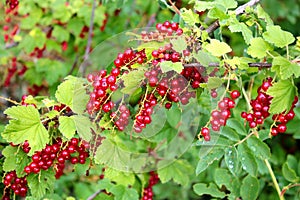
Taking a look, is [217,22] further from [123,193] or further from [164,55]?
[123,193]

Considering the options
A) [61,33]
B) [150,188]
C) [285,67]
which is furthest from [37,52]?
[285,67]

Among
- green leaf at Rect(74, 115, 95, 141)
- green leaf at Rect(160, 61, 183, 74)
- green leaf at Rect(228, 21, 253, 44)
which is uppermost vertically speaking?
green leaf at Rect(228, 21, 253, 44)

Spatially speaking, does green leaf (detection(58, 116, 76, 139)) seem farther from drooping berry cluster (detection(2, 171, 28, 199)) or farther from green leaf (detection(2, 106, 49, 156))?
drooping berry cluster (detection(2, 171, 28, 199))

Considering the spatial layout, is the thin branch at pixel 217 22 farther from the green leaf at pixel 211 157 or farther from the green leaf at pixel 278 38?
the green leaf at pixel 211 157

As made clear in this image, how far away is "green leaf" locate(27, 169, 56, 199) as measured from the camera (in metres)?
1.33

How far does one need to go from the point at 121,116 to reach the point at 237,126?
459mm

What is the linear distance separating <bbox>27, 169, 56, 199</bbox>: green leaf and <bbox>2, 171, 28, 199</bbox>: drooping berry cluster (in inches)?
1.7

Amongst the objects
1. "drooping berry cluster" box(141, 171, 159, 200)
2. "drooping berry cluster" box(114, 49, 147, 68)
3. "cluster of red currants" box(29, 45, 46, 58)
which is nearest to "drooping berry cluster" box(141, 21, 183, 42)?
"drooping berry cluster" box(114, 49, 147, 68)

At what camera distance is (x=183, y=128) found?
1.68 metres

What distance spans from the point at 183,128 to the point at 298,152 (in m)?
1.41

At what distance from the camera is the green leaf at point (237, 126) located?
1519 mm

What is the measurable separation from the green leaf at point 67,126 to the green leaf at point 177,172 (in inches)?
23.2

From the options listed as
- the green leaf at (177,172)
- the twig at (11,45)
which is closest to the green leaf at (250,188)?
the green leaf at (177,172)

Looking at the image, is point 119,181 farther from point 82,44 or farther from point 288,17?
point 288,17
